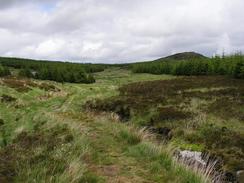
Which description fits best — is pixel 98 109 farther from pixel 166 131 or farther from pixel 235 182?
pixel 235 182

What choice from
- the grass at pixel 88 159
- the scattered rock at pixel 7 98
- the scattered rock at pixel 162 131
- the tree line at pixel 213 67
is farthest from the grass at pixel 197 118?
the tree line at pixel 213 67

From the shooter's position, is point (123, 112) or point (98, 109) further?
point (98, 109)

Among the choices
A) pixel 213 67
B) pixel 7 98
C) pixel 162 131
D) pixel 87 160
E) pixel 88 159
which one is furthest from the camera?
pixel 213 67

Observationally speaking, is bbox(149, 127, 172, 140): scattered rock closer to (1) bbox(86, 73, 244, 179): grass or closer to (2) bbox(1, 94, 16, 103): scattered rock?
(1) bbox(86, 73, 244, 179): grass

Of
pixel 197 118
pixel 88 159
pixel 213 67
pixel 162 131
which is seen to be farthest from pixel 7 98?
pixel 213 67

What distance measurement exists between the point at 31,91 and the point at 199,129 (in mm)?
22129

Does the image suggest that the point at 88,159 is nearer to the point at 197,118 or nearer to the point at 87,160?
the point at 87,160

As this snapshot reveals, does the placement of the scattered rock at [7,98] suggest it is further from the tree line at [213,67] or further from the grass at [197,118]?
the tree line at [213,67]

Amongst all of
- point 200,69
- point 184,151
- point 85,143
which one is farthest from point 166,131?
point 200,69

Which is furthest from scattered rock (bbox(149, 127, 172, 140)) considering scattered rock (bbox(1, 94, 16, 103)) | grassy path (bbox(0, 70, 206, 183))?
scattered rock (bbox(1, 94, 16, 103))

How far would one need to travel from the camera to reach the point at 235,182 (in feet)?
39.3

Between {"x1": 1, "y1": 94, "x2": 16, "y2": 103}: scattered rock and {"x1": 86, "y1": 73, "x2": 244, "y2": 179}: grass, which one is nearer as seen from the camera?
{"x1": 86, "y1": 73, "x2": 244, "y2": 179}: grass

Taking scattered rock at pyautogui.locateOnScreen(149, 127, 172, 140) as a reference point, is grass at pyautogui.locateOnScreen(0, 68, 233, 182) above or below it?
above

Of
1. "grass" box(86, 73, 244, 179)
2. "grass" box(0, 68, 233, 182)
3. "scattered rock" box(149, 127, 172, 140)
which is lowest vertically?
"scattered rock" box(149, 127, 172, 140)
